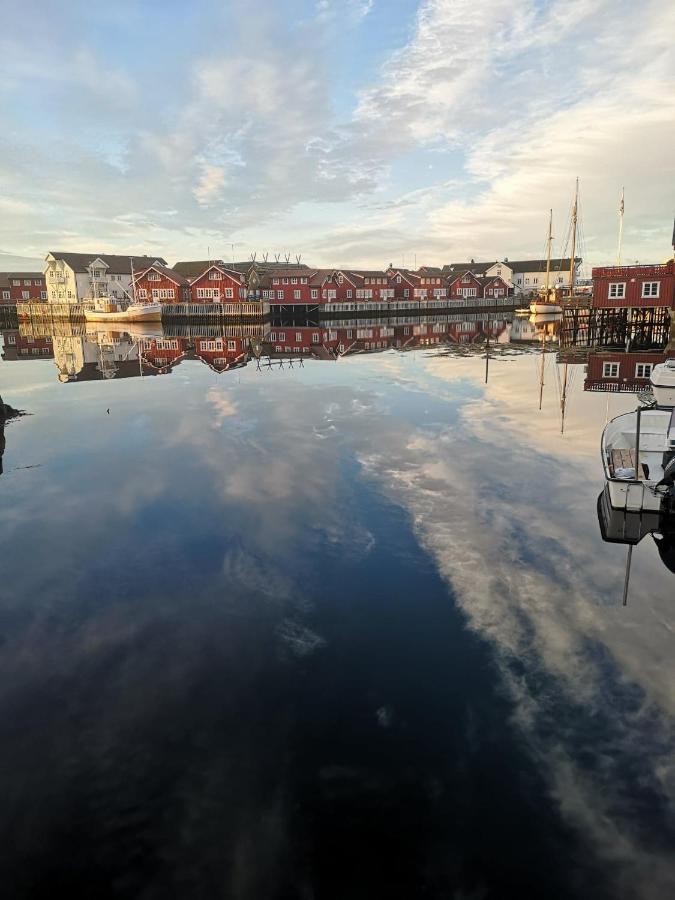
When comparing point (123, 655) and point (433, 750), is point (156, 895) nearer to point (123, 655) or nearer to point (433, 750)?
point (433, 750)

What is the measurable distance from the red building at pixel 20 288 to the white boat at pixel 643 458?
12497cm

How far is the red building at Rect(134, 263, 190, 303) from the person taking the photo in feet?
307

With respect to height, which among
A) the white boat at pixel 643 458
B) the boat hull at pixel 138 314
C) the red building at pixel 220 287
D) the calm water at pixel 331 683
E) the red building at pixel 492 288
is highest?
the red building at pixel 492 288

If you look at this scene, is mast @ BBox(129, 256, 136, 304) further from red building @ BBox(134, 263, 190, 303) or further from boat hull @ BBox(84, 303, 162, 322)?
boat hull @ BBox(84, 303, 162, 322)

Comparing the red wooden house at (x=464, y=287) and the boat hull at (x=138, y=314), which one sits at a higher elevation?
the red wooden house at (x=464, y=287)

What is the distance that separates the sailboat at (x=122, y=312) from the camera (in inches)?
3467

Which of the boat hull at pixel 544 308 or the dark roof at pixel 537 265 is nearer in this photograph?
the boat hull at pixel 544 308

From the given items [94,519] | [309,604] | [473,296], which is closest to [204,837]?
[309,604]

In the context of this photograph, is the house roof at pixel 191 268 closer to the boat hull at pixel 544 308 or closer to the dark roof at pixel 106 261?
the dark roof at pixel 106 261

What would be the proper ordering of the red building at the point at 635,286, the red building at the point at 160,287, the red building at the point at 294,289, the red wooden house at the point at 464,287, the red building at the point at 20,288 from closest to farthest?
the red building at the point at 635,286 < the red building at the point at 160,287 < the red building at the point at 294,289 < the red wooden house at the point at 464,287 < the red building at the point at 20,288

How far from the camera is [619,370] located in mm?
34250

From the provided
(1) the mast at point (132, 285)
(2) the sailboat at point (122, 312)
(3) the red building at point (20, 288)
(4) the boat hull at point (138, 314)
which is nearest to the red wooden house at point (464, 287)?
(4) the boat hull at point (138, 314)

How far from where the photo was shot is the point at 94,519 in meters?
13.3

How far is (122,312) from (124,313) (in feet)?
6.57
